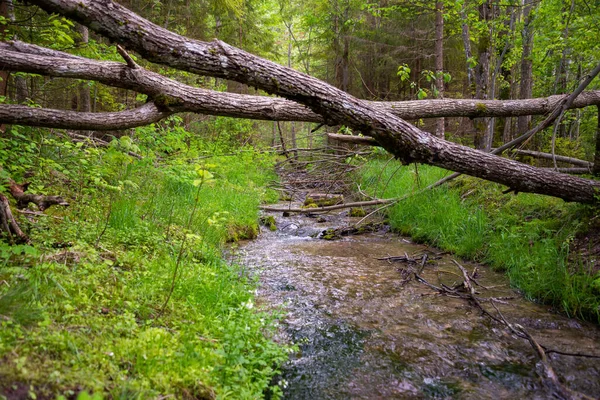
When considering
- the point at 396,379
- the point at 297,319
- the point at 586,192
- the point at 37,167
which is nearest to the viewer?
the point at 396,379

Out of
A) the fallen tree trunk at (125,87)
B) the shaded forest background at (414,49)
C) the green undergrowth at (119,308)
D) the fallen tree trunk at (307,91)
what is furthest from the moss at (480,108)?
the green undergrowth at (119,308)

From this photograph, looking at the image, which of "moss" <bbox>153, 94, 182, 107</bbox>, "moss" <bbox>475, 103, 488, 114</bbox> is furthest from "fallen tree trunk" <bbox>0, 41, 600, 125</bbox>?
"moss" <bbox>475, 103, 488, 114</bbox>

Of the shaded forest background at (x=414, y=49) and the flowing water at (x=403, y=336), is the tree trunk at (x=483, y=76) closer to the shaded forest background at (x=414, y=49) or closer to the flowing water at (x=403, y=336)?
the shaded forest background at (x=414, y=49)

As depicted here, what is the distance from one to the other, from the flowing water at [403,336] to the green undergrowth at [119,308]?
0.43 meters

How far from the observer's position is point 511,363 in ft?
11.0

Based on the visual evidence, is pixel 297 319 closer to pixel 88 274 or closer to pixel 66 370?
pixel 88 274

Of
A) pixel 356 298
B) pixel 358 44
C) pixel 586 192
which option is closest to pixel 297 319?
pixel 356 298

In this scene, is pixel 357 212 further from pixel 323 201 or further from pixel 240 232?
pixel 240 232

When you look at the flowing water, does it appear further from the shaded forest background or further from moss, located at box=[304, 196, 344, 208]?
moss, located at box=[304, 196, 344, 208]

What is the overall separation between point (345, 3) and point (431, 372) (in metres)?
16.5

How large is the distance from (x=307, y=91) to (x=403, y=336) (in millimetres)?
2603

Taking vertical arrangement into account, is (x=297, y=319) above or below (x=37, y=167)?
below

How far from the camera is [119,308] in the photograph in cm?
295

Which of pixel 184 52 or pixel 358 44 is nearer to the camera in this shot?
pixel 184 52
